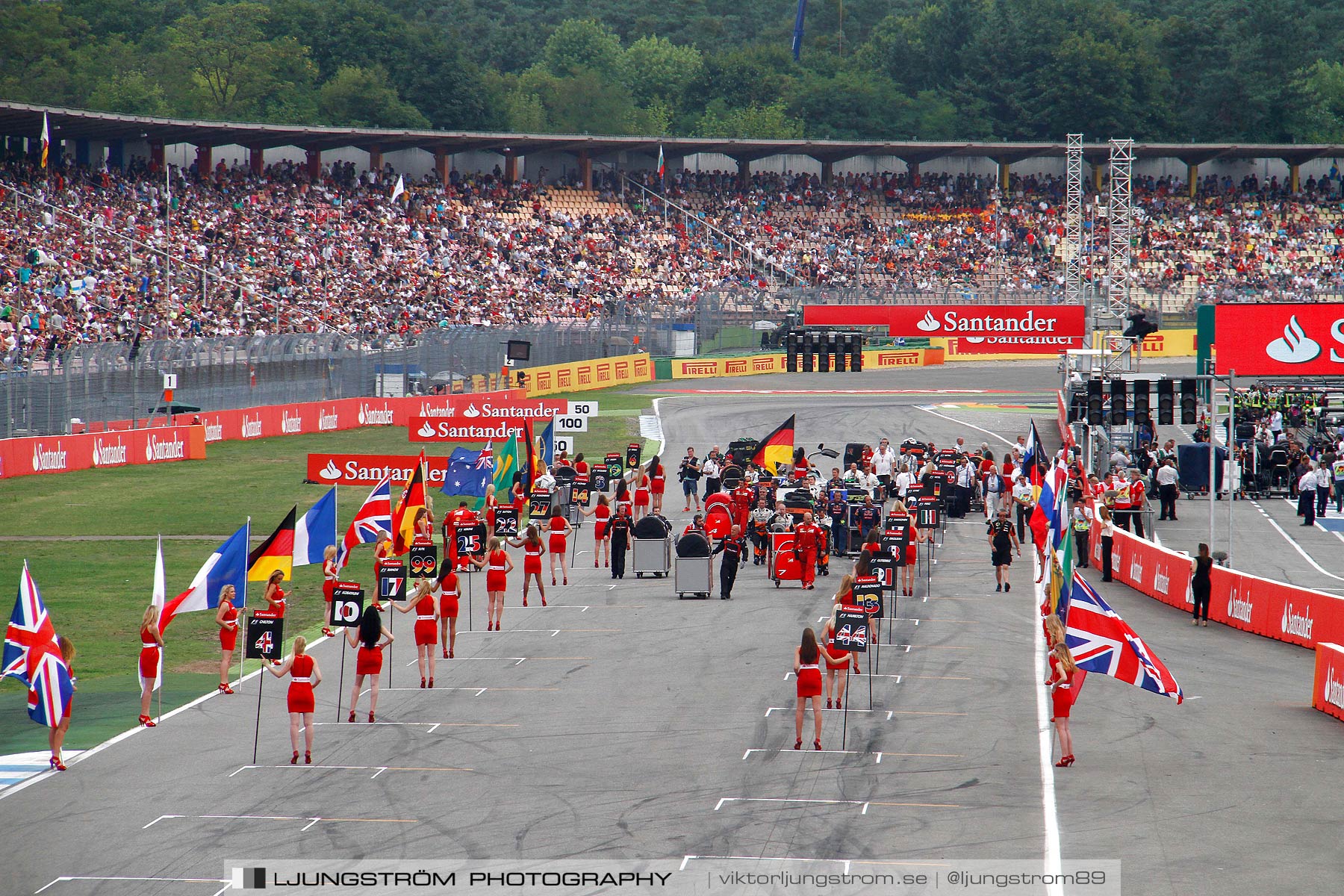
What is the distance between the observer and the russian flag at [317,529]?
76.4ft

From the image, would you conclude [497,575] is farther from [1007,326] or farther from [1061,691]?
[1007,326]

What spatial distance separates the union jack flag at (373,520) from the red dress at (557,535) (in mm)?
2796

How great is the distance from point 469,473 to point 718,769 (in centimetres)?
1966

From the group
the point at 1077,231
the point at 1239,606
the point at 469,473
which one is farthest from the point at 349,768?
the point at 1077,231

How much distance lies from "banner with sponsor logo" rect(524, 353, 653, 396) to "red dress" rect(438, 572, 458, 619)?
37.7m

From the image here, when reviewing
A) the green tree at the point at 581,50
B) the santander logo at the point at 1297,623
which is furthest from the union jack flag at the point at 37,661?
the green tree at the point at 581,50

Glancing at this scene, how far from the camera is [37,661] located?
15.6 metres

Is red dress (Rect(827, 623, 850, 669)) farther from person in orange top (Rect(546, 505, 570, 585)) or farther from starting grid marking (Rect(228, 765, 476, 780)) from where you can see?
person in orange top (Rect(546, 505, 570, 585))

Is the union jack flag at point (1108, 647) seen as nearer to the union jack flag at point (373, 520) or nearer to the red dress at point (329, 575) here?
the red dress at point (329, 575)

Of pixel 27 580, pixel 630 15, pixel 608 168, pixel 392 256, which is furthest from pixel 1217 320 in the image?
pixel 630 15

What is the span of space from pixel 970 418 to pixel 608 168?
117ft

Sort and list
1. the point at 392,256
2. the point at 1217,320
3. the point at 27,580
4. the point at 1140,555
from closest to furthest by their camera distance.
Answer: the point at 27,580 → the point at 1140,555 → the point at 1217,320 → the point at 392,256

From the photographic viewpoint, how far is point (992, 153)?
8738cm

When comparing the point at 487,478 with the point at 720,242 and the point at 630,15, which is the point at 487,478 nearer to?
the point at 720,242
